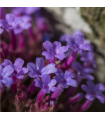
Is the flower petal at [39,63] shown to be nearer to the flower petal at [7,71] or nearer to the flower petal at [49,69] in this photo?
the flower petal at [49,69]

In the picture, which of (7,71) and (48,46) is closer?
(7,71)

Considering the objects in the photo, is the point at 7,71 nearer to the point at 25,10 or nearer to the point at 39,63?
the point at 39,63

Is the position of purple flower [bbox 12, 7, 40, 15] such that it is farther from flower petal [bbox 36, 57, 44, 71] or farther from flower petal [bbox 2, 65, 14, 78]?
flower petal [bbox 2, 65, 14, 78]

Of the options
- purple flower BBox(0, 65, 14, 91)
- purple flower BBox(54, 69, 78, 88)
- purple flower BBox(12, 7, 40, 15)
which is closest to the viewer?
purple flower BBox(0, 65, 14, 91)

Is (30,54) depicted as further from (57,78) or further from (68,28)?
(57,78)

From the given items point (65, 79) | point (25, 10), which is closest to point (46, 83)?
point (65, 79)

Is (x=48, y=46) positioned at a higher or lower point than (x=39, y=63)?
higher

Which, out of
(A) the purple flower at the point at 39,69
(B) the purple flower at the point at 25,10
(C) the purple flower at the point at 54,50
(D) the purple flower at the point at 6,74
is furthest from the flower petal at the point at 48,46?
(B) the purple flower at the point at 25,10

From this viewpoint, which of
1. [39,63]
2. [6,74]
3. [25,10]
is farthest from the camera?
[25,10]

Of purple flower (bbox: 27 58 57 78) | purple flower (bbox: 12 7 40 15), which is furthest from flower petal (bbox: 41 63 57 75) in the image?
purple flower (bbox: 12 7 40 15)

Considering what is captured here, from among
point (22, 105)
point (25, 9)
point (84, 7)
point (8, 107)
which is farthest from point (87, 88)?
point (25, 9)

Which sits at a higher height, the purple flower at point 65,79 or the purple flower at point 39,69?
the purple flower at point 39,69
